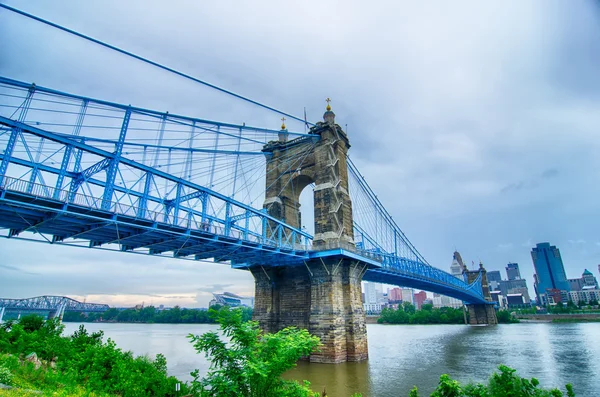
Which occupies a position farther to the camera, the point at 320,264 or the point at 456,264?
the point at 456,264

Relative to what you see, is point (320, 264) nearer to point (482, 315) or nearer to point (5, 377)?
point (5, 377)

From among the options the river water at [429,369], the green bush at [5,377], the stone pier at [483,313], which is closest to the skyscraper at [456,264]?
the stone pier at [483,313]

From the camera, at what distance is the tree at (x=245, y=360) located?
777 cm

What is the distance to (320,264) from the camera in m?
25.4

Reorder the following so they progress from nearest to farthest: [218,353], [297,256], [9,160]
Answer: [218,353] < [9,160] < [297,256]

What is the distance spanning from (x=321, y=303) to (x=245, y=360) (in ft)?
55.2

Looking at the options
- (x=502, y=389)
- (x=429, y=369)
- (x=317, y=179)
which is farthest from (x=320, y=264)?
(x=502, y=389)

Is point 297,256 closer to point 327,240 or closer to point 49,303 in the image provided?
point 327,240

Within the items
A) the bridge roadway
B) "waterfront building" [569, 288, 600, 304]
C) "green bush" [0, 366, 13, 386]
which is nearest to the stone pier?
the bridge roadway

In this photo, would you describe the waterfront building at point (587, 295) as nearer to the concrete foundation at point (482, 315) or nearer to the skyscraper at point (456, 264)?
the skyscraper at point (456, 264)

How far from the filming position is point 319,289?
24.7m

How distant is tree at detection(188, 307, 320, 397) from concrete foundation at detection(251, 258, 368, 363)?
15235 mm

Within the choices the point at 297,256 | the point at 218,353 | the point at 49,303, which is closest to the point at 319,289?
the point at 297,256

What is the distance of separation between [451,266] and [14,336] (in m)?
178
